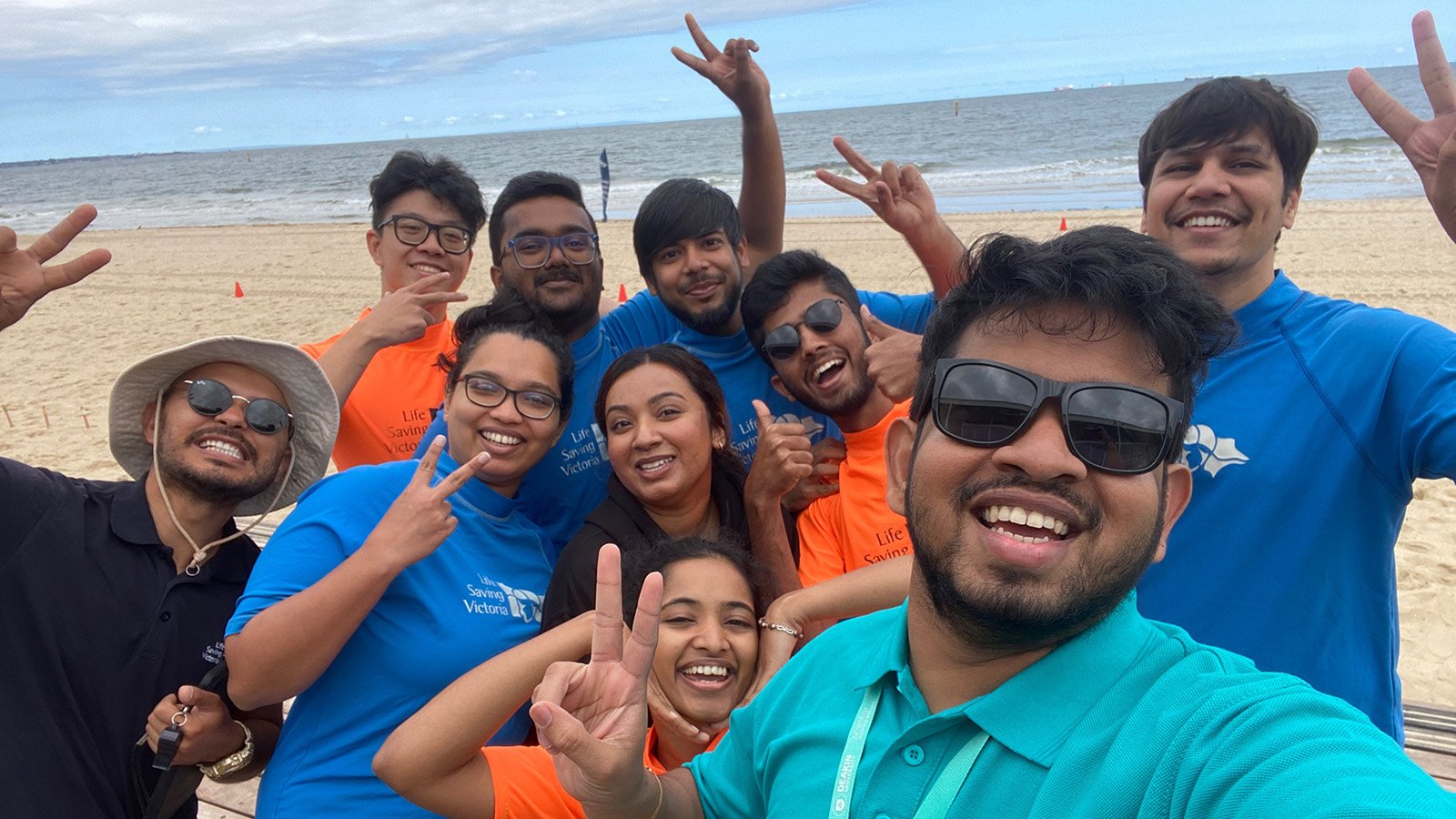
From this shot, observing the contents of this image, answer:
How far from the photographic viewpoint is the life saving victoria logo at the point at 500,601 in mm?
2590

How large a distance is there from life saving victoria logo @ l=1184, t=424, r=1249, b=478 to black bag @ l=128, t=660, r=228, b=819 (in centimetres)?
265

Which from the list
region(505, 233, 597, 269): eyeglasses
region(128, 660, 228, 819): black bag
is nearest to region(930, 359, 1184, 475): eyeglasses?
region(128, 660, 228, 819): black bag

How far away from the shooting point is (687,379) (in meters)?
3.19

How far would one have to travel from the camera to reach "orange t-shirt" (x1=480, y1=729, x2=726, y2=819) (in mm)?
2109

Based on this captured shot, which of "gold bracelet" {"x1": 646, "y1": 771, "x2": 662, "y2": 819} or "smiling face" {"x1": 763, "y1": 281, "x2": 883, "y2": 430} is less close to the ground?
"smiling face" {"x1": 763, "y1": 281, "x2": 883, "y2": 430}

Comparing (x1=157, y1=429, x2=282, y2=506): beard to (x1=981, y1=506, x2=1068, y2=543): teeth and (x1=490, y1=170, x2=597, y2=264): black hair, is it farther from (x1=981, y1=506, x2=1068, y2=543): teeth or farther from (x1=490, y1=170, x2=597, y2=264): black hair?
(x1=981, y1=506, x2=1068, y2=543): teeth

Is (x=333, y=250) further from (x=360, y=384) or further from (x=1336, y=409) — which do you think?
(x=1336, y=409)

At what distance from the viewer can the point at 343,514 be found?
256cm

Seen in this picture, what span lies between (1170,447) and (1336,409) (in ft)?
3.78

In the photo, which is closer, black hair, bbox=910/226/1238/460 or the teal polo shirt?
the teal polo shirt

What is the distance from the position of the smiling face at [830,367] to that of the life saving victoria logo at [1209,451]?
4.00 feet

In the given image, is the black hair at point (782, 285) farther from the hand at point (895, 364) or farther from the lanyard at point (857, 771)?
the lanyard at point (857, 771)

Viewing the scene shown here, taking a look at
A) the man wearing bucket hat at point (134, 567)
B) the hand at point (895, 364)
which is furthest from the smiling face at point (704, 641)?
the man wearing bucket hat at point (134, 567)

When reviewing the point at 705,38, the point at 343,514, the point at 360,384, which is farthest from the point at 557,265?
the point at 343,514
